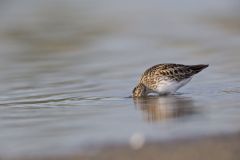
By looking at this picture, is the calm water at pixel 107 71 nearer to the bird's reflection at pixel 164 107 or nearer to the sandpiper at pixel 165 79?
the bird's reflection at pixel 164 107

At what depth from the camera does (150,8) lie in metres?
27.5

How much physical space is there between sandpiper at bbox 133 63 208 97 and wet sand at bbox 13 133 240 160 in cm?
410

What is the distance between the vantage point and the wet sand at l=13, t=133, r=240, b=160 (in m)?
7.54

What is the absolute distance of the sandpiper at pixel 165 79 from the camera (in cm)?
1223

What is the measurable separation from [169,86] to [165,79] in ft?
0.45

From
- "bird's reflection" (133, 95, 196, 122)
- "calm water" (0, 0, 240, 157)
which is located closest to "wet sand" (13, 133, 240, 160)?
"calm water" (0, 0, 240, 157)

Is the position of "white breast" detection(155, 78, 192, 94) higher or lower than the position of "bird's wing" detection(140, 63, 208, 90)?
lower

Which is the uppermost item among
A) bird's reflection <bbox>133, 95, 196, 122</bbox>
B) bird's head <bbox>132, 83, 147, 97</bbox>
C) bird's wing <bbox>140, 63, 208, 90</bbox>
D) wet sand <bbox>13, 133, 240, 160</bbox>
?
bird's wing <bbox>140, 63, 208, 90</bbox>

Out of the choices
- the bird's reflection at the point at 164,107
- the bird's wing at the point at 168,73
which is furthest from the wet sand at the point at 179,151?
the bird's wing at the point at 168,73

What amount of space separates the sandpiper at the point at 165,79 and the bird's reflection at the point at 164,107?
0.50 feet

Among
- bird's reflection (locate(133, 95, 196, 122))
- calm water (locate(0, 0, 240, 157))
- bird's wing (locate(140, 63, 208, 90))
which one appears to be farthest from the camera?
bird's wing (locate(140, 63, 208, 90))

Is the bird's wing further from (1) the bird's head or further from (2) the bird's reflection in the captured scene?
(2) the bird's reflection

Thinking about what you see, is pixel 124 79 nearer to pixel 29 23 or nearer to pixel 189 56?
pixel 189 56

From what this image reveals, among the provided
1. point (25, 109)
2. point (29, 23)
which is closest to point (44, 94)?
point (25, 109)
